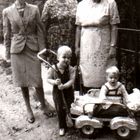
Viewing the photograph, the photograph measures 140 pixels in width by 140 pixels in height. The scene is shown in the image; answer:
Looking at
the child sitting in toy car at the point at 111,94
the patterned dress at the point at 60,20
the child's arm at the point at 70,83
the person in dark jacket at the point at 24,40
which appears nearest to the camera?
the child sitting in toy car at the point at 111,94

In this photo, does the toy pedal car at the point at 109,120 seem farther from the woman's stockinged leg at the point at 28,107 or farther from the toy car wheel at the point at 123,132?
the woman's stockinged leg at the point at 28,107

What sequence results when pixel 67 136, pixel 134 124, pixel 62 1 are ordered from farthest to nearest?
pixel 62 1
pixel 67 136
pixel 134 124

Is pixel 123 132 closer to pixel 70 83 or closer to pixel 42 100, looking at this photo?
pixel 70 83

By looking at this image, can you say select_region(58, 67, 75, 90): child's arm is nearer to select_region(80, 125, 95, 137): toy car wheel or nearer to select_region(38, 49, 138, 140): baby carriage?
select_region(38, 49, 138, 140): baby carriage

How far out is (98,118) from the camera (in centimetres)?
564

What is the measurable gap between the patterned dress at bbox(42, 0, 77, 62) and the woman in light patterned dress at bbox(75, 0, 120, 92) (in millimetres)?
801

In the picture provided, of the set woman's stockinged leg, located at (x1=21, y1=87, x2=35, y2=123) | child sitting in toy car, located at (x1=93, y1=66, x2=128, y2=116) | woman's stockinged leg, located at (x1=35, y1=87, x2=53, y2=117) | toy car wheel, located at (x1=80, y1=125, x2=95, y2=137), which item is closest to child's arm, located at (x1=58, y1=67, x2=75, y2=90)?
child sitting in toy car, located at (x1=93, y1=66, x2=128, y2=116)

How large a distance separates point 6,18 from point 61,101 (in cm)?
150

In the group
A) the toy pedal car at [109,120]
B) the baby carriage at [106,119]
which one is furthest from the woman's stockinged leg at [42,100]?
the toy pedal car at [109,120]

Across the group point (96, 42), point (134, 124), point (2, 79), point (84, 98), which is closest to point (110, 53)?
point (96, 42)

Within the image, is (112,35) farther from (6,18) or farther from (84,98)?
(6,18)

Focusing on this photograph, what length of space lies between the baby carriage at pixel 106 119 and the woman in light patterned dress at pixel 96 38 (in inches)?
23.2

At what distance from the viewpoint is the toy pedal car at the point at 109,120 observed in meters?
5.48

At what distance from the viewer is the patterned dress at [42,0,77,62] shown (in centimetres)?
685
